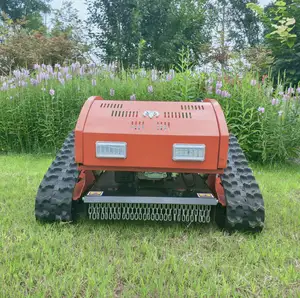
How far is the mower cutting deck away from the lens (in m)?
2.03

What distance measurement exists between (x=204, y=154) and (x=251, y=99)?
247cm

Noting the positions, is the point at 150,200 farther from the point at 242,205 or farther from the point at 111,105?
the point at 111,105

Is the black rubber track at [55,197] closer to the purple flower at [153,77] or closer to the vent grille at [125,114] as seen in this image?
the vent grille at [125,114]

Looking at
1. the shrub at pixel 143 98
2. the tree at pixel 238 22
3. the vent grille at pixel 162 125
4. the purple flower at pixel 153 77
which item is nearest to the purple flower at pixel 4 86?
the shrub at pixel 143 98

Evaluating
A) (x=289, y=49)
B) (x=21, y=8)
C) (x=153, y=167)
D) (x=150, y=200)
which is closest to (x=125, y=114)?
(x=153, y=167)

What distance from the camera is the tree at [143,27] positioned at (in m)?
13.6

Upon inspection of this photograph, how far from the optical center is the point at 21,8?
26.1m

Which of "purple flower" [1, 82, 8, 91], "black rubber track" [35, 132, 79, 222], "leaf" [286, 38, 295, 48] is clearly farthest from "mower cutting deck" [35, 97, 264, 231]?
"leaf" [286, 38, 295, 48]

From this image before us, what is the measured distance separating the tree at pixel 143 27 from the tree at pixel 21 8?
12307 millimetres

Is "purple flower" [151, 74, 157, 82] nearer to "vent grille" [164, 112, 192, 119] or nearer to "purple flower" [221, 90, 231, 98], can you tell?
"purple flower" [221, 90, 231, 98]

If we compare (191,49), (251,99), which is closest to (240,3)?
(191,49)

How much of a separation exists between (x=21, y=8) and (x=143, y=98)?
2481cm

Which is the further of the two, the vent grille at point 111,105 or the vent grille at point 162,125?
the vent grille at point 111,105

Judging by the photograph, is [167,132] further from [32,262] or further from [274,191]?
[274,191]
